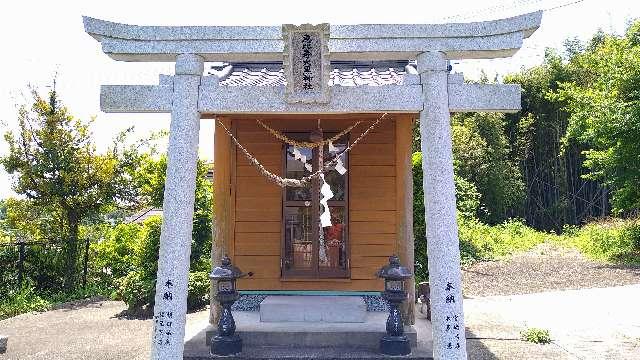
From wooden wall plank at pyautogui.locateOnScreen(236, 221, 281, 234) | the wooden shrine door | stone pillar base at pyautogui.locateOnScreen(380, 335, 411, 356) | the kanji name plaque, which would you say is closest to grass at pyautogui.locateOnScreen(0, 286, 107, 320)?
wooden wall plank at pyautogui.locateOnScreen(236, 221, 281, 234)

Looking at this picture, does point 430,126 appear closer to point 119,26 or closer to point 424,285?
point 119,26

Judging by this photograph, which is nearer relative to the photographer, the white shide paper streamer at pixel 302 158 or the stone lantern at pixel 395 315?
the stone lantern at pixel 395 315

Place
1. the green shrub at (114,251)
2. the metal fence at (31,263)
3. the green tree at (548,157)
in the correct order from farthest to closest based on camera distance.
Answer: the green tree at (548,157)
the green shrub at (114,251)
the metal fence at (31,263)

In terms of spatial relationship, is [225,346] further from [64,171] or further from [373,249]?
[64,171]

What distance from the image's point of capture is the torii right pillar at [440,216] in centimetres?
431

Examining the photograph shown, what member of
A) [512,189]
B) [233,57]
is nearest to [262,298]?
[233,57]

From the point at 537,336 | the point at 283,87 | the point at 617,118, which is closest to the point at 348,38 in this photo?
the point at 283,87

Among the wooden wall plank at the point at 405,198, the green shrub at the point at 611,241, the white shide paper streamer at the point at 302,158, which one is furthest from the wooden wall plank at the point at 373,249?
the green shrub at the point at 611,241

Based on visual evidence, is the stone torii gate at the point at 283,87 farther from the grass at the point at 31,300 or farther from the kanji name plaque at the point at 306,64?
the grass at the point at 31,300

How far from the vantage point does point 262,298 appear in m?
7.57

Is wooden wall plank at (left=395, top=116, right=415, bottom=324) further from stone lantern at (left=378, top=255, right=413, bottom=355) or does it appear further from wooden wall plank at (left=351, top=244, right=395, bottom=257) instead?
stone lantern at (left=378, top=255, right=413, bottom=355)

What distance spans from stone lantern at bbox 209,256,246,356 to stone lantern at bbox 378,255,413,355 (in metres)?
1.77

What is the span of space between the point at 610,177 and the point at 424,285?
1013cm

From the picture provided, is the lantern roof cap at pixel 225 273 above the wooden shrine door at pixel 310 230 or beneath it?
beneath
